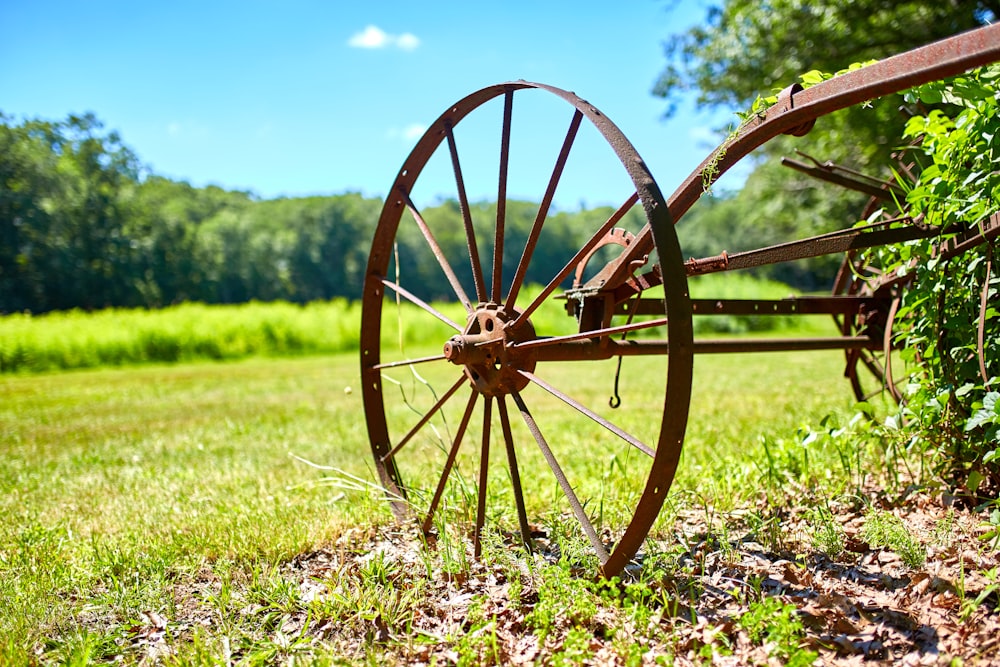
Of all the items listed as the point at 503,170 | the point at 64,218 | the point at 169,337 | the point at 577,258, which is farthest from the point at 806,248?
the point at 64,218

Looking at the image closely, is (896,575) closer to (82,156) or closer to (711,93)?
(711,93)

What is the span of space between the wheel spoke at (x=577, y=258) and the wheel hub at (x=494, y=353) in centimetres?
6

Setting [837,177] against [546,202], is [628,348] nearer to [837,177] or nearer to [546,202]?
[546,202]

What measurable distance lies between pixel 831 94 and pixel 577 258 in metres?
1.02

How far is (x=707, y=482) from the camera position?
3.66 metres

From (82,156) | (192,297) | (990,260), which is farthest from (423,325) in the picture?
(192,297)

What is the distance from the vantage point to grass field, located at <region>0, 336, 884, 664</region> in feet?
8.02

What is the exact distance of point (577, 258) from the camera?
276 centimetres

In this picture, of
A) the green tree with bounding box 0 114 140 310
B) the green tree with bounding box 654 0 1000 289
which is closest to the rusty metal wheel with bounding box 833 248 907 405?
the green tree with bounding box 654 0 1000 289

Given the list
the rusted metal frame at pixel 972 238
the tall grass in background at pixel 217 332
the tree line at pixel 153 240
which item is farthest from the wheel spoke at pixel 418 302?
the tree line at pixel 153 240

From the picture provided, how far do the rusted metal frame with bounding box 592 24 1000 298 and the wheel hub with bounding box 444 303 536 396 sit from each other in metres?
0.42

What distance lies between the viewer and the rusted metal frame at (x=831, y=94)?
178cm

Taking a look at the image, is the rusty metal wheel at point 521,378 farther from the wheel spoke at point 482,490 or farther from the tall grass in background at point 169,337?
the tall grass in background at point 169,337

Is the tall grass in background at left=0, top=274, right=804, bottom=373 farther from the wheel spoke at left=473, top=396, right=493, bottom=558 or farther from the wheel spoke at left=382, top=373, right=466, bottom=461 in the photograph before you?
the wheel spoke at left=473, top=396, right=493, bottom=558
